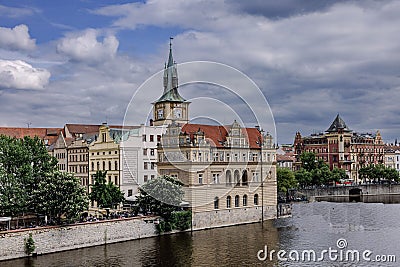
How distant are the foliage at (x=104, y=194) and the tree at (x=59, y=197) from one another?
12.8m

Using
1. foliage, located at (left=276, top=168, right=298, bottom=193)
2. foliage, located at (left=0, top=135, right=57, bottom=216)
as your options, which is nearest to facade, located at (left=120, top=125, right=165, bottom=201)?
foliage, located at (left=0, top=135, right=57, bottom=216)

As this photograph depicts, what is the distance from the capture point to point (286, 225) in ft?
235

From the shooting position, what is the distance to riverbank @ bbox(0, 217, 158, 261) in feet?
163

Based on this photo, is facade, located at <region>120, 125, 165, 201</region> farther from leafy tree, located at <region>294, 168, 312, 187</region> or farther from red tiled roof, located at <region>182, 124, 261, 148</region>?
leafy tree, located at <region>294, 168, 312, 187</region>

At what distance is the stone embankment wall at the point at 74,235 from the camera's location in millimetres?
49719

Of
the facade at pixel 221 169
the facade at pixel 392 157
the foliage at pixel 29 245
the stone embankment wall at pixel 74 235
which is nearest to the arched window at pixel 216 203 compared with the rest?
the facade at pixel 221 169

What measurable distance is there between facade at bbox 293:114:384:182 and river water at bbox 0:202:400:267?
76447mm

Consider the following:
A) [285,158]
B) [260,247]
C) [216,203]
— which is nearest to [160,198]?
[216,203]

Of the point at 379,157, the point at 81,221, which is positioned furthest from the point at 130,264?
the point at 379,157

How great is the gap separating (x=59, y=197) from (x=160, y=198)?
524 inches

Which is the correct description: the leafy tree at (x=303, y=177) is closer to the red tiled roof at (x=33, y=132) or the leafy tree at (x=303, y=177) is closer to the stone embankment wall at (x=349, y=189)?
the stone embankment wall at (x=349, y=189)

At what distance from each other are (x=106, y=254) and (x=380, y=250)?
27.6 m

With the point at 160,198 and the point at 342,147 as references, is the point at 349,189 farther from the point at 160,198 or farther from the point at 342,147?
the point at 160,198

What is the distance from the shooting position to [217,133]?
250 feet
